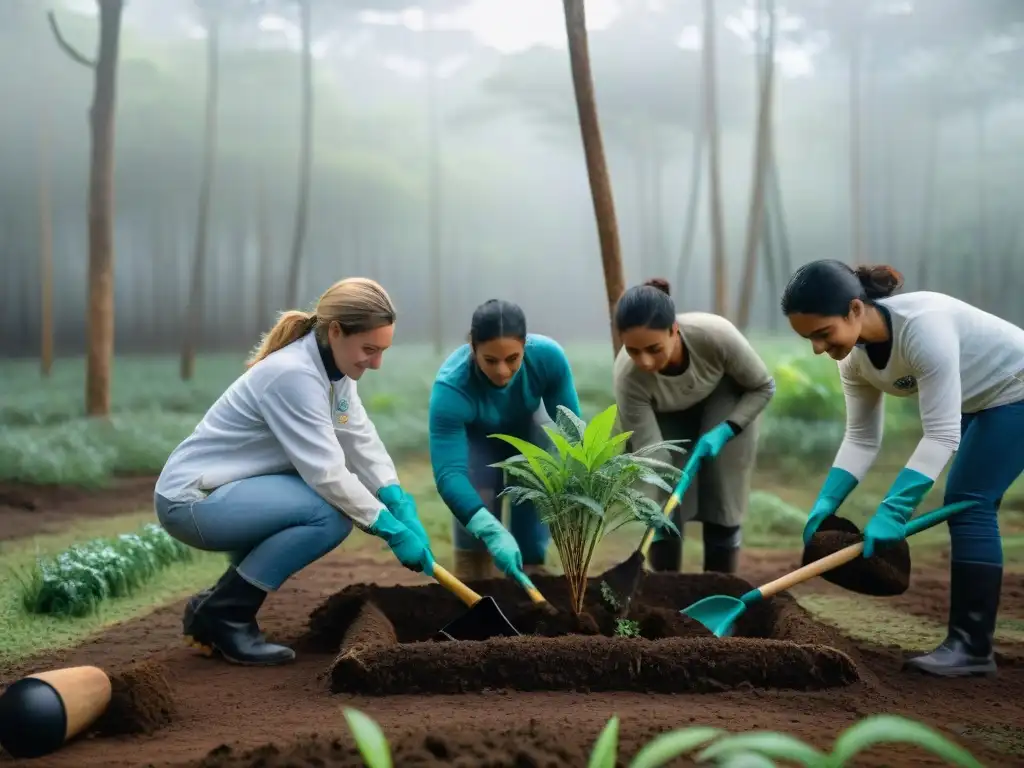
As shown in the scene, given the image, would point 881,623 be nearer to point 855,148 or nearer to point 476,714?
point 476,714

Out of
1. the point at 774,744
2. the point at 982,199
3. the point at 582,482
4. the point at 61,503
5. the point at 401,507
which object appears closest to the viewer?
the point at 774,744

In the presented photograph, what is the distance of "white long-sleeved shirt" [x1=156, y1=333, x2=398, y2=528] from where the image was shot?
3.11 metres

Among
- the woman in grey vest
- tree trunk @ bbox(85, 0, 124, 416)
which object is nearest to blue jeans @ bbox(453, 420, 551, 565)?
the woman in grey vest

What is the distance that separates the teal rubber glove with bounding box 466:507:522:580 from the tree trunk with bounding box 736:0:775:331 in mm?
6681

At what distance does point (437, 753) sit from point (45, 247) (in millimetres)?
8218

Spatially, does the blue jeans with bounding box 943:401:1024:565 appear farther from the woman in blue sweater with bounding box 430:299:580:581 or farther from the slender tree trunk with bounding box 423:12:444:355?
the slender tree trunk with bounding box 423:12:444:355

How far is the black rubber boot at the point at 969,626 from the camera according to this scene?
310cm

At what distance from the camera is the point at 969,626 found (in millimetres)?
3143

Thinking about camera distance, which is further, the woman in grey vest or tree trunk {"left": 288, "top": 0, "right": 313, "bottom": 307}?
tree trunk {"left": 288, "top": 0, "right": 313, "bottom": 307}

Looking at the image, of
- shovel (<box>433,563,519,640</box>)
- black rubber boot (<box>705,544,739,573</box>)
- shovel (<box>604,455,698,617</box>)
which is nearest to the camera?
shovel (<box>433,563,519,640</box>)

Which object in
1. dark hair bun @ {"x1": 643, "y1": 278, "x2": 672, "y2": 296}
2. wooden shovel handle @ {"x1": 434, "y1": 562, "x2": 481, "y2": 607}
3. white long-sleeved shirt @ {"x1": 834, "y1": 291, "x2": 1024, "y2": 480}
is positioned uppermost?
dark hair bun @ {"x1": 643, "y1": 278, "x2": 672, "y2": 296}

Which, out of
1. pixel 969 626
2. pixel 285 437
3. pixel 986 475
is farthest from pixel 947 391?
pixel 285 437

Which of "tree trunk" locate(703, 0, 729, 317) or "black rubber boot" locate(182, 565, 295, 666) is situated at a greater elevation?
"tree trunk" locate(703, 0, 729, 317)

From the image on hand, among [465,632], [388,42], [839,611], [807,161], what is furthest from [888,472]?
[388,42]
